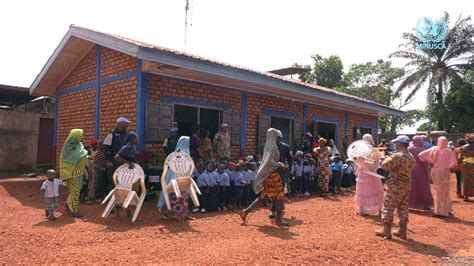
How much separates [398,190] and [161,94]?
4.76 m

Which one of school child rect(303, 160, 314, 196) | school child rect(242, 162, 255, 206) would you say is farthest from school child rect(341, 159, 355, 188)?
school child rect(242, 162, 255, 206)

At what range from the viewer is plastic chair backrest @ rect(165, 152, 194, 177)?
5.78 metres

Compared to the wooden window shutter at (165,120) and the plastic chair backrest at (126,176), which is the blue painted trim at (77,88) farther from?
the plastic chair backrest at (126,176)

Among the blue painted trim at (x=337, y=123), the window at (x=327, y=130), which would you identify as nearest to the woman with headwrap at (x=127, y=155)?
the blue painted trim at (x=337, y=123)

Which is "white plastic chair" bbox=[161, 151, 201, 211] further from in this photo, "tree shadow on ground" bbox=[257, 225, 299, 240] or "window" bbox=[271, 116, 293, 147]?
"window" bbox=[271, 116, 293, 147]

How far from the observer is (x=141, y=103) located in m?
7.16

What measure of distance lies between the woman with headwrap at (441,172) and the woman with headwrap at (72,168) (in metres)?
6.25

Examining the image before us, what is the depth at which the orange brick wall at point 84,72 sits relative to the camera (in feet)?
29.8

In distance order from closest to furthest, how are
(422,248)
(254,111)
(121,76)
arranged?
(422,248) → (121,76) → (254,111)

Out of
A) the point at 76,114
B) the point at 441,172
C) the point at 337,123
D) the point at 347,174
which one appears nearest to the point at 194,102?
the point at 76,114

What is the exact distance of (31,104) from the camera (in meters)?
16.9

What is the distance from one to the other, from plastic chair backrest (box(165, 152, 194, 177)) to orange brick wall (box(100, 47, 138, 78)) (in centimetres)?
251

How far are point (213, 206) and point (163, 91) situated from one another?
260 cm

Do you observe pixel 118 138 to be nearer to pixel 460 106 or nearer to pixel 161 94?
pixel 161 94
